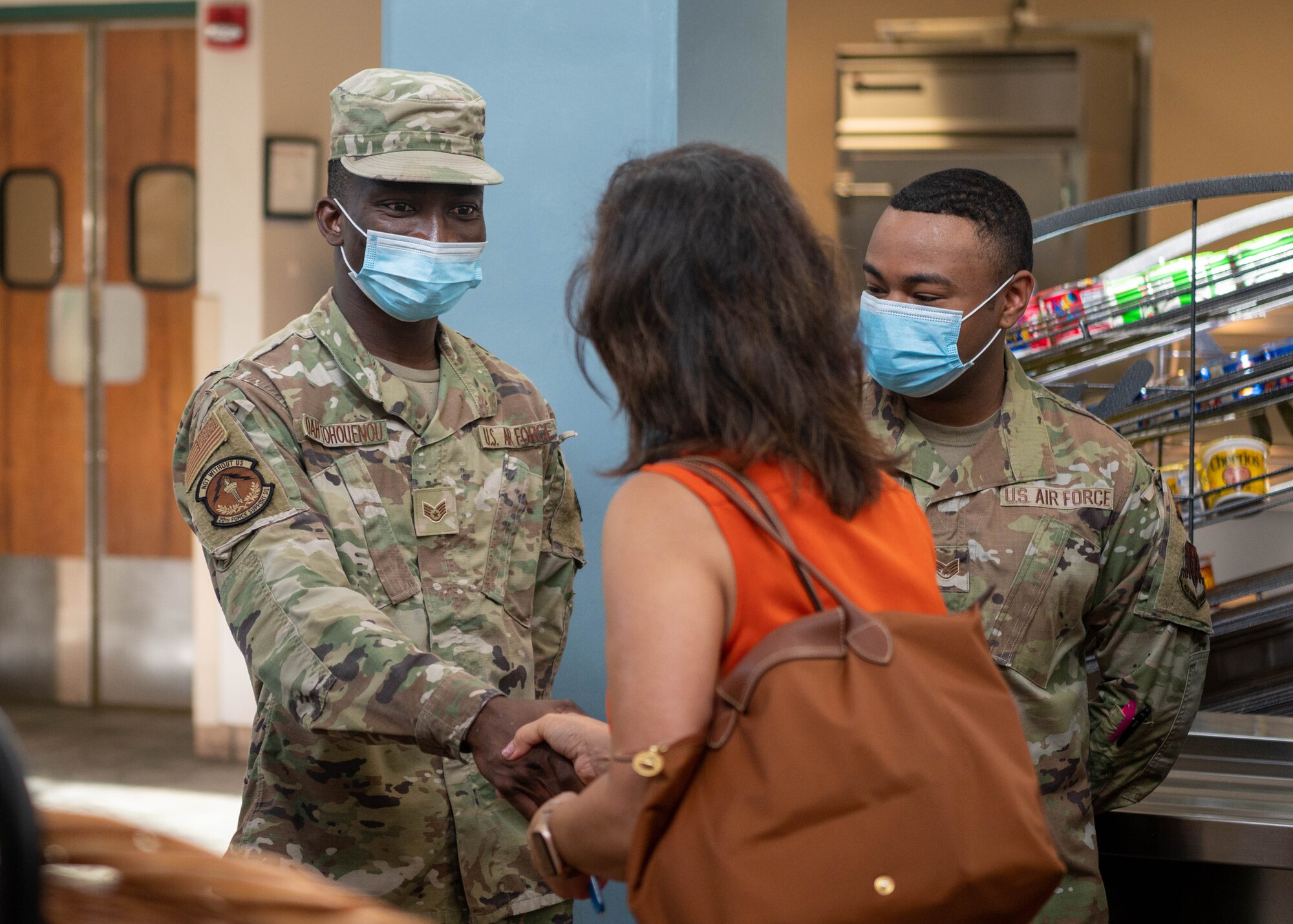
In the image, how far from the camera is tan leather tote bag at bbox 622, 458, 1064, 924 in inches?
32.7

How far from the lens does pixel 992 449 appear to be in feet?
5.29

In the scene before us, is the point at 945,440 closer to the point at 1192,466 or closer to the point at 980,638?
the point at 1192,466

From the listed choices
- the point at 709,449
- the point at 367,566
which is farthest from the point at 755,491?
the point at 367,566

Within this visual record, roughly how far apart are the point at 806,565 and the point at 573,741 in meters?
0.37

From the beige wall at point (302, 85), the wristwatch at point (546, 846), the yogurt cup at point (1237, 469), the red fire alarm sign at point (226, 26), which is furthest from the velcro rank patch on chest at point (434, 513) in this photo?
the red fire alarm sign at point (226, 26)

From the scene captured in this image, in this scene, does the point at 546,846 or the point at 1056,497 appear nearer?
the point at 546,846

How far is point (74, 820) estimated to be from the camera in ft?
2.28

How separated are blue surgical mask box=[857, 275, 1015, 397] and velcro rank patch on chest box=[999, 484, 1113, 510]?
0.55 feet

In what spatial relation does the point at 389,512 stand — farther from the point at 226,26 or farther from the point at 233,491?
the point at 226,26

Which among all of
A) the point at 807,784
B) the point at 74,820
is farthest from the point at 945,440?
the point at 74,820

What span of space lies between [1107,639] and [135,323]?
4186mm

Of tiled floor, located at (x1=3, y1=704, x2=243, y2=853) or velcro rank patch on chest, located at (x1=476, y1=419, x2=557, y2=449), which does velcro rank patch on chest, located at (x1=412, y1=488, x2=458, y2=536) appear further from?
tiled floor, located at (x1=3, y1=704, x2=243, y2=853)

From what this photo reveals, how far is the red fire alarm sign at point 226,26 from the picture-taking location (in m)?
4.30

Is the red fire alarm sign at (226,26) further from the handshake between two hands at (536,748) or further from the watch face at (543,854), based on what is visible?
the watch face at (543,854)
